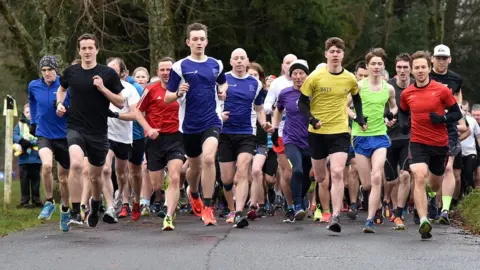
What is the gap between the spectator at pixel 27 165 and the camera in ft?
65.6

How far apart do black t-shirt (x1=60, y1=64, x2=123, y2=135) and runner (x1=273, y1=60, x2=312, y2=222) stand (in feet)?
9.34

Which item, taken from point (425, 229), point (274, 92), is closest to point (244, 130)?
point (274, 92)

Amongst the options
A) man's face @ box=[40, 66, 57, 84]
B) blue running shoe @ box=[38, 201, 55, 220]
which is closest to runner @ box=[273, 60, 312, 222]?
man's face @ box=[40, 66, 57, 84]

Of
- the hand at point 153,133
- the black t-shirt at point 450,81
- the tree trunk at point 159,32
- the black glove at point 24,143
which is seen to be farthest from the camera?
the tree trunk at point 159,32

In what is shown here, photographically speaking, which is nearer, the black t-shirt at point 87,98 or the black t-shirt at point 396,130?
the black t-shirt at point 87,98

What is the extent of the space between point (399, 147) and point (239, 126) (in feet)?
7.42

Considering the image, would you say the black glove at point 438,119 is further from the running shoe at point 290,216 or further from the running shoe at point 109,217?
the running shoe at point 109,217

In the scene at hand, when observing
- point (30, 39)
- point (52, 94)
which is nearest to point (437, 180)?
point (52, 94)

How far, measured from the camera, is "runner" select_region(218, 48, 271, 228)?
1341 cm

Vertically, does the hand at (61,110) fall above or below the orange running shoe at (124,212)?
above

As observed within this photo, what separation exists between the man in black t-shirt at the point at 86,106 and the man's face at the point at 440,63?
440cm

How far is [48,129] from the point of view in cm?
1448

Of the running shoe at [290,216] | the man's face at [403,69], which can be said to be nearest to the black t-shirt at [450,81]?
the man's face at [403,69]

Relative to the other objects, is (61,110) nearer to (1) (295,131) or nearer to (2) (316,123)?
(2) (316,123)
